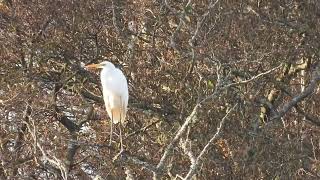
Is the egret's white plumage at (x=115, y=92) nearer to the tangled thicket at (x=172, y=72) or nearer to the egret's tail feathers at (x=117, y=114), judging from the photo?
the egret's tail feathers at (x=117, y=114)

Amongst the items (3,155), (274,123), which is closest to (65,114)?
(3,155)

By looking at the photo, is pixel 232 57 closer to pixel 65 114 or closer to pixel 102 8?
pixel 102 8

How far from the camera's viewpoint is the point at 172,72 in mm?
7938

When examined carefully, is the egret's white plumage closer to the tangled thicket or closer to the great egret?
the great egret

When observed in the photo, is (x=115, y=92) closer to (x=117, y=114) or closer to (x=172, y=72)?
(x=117, y=114)

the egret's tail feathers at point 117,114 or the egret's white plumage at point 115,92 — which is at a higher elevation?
the egret's white plumage at point 115,92

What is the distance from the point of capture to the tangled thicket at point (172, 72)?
25.3ft

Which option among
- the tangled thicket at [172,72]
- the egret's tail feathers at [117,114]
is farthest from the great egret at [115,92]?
the tangled thicket at [172,72]

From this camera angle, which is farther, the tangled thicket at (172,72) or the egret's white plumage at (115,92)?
the tangled thicket at (172,72)

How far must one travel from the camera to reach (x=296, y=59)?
327 inches

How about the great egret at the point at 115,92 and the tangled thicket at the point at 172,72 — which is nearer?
the great egret at the point at 115,92

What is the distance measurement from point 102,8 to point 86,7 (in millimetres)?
204

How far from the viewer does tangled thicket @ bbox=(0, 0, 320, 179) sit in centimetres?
771

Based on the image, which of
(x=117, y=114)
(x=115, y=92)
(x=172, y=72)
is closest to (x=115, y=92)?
(x=115, y=92)
